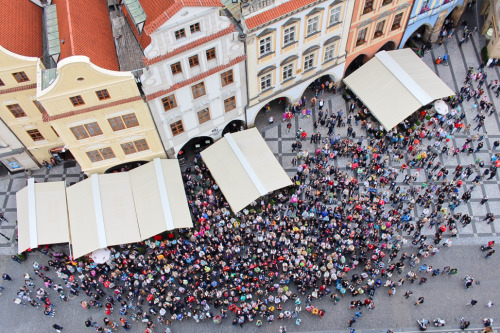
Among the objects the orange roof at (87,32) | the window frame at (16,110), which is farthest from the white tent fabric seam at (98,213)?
the orange roof at (87,32)

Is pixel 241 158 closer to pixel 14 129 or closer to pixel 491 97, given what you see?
pixel 14 129

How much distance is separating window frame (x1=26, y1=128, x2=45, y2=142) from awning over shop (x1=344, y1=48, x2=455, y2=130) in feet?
92.7

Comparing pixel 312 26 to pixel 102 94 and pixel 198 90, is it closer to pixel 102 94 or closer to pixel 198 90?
pixel 198 90

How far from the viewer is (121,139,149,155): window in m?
38.9

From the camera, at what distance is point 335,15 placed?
130 feet

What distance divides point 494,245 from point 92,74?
33.8 metres

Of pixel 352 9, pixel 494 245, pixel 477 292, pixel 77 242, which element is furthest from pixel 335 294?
pixel 352 9

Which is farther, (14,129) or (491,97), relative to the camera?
(491,97)

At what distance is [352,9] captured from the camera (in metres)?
39.6

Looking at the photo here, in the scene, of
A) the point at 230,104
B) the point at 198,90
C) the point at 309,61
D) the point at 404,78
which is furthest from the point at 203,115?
the point at 404,78

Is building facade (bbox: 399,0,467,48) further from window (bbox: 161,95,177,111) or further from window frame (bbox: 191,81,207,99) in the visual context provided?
window (bbox: 161,95,177,111)

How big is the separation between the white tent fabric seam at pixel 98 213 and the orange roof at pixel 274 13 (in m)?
17.9

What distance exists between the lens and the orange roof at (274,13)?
35.3 m

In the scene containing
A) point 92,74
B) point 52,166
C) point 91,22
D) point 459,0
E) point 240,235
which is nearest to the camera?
point 92,74
